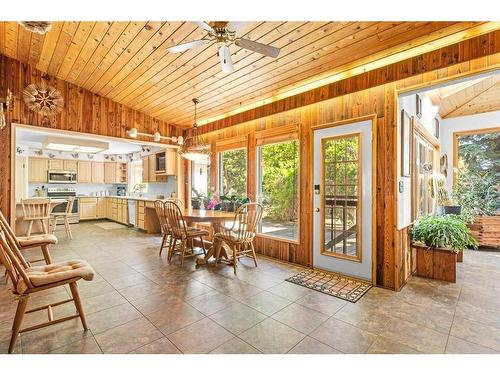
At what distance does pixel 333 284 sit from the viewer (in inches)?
117

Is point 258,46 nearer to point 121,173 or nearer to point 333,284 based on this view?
point 333,284

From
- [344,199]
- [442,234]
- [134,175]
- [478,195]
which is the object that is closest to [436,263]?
[442,234]

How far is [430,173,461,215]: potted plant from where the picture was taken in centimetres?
478

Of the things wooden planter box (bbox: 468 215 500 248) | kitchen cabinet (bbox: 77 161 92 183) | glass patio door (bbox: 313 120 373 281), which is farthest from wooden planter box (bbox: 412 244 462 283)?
kitchen cabinet (bbox: 77 161 92 183)

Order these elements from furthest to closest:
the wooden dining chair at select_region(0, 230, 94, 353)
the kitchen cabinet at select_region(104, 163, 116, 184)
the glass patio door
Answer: the kitchen cabinet at select_region(104, 163, 116, 184) < the glass patio door < the wooden dining chair at select_region(0, 230, 94, 353)

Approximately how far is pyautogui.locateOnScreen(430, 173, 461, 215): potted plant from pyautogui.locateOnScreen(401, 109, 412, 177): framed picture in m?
2.11

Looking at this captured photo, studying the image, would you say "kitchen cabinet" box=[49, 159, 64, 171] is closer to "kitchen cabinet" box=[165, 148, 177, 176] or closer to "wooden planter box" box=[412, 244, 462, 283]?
"kitchen cabinet" box=[165, 148, 177, 176]

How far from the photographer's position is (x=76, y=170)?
316 inches

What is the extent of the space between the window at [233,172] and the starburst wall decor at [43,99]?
296 cm

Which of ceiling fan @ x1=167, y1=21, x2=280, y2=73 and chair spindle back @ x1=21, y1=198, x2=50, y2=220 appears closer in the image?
ceiling fan @ x1=167, y1=21, x2=280, y2=73

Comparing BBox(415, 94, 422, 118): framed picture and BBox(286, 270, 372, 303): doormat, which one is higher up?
BBox(415, 94, 422, 118): framed picture

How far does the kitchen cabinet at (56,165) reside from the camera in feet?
24.8
